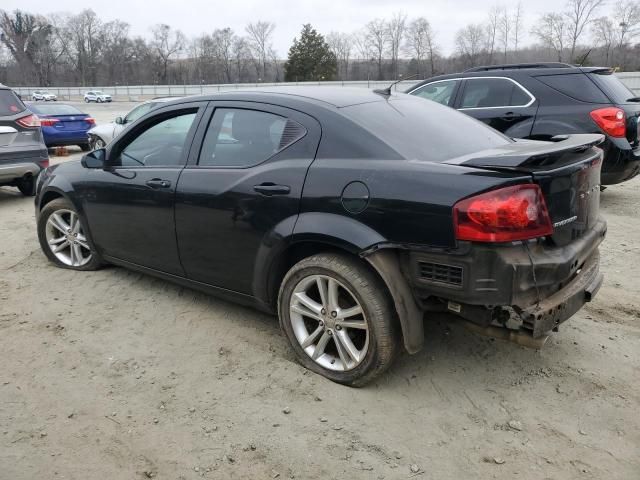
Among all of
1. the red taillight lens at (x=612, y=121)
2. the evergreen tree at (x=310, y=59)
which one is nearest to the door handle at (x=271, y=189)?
the red taillight lens at (x=612, y=121)

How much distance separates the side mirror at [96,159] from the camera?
430cm

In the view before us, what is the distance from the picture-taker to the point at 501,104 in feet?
22.9

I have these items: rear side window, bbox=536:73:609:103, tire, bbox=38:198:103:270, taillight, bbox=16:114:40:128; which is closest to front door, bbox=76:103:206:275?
tire, bbox=38:198:103:270

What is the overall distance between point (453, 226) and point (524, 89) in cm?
504

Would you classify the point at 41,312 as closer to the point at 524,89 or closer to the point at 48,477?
the point at 48,477

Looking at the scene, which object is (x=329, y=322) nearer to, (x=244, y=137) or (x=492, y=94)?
(x=244, y=137)

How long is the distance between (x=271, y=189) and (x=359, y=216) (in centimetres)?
63

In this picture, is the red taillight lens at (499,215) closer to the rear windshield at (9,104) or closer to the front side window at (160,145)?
the front side window at (160,145)

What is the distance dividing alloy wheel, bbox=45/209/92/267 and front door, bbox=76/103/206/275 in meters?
0.35

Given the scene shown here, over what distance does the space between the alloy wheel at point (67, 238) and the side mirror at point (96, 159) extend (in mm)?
500

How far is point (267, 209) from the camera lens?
317 cm

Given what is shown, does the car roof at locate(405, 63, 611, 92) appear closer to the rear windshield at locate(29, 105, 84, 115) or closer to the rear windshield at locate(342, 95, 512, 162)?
the rear windshield at locate(342, 95, 512, 162)

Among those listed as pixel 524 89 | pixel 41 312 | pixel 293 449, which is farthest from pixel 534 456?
pixel 524 89

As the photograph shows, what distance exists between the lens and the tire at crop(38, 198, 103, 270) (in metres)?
4.66
